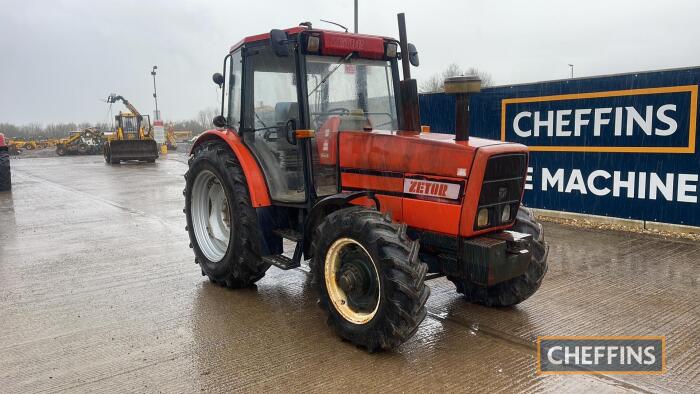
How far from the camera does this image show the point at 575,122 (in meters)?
8.31

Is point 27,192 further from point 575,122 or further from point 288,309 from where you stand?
point 575,122

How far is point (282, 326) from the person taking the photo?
4.35 metres

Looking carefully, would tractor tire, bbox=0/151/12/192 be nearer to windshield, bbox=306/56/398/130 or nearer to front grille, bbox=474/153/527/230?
windshield, bbox=306/56/398/130

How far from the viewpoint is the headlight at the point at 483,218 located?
12.9ft

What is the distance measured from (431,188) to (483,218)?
0.45 meters

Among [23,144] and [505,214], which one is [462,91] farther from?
[23,144]

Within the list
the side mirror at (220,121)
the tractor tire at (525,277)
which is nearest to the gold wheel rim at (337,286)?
the tractor tire at (525,277)

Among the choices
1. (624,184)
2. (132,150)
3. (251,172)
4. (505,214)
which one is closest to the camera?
(505,214)

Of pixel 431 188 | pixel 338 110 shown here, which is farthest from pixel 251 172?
pixel 431 188

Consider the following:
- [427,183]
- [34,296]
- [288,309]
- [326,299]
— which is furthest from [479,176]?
[34,296]

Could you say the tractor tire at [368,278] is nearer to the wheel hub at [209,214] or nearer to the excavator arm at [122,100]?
the wheel hub at [209,214]

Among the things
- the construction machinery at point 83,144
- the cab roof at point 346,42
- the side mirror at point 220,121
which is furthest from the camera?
the construction machinery at point 83,144

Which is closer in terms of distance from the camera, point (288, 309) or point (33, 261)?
point (288, 309)

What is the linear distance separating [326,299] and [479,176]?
145 centimetres
